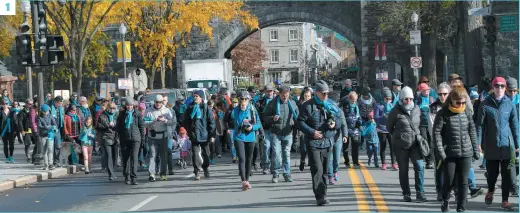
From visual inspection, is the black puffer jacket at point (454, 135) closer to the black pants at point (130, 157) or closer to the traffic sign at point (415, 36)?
the black pants at point (130, 157)

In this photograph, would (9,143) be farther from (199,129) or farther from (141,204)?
(141,204)

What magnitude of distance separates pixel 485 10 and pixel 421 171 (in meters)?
15.1

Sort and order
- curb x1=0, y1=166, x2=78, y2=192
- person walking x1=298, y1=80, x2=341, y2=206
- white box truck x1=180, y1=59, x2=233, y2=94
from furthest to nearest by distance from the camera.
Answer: white box truck x1=180, y1=59, x2=233, y2=94, curb x1=0, y1=166, x2=78, y2=192, person walking x1=298, y1=80, x2=341, y2=206

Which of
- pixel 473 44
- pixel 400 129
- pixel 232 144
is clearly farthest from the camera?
pixel 473 44

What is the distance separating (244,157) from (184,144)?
4.64m

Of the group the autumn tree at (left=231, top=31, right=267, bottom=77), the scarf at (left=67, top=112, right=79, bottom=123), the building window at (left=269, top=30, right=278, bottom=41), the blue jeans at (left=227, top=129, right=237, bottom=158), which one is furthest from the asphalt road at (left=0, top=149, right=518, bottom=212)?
the building window at (left=269, top=30, right=278, bottom=41)

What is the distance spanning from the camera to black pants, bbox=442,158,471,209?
10724 mm

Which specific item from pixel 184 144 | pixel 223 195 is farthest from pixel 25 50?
pixel 223 195

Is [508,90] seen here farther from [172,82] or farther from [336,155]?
[172,82]

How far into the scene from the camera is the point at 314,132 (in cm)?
1216

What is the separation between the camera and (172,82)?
61.2m

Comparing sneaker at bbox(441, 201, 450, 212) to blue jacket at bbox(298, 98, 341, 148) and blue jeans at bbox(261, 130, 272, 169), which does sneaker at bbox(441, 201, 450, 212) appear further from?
blue jeans at bbox(261, 130, 272, 169)

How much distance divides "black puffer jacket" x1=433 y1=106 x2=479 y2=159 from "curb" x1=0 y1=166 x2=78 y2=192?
344 inches

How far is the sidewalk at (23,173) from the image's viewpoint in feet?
55.1
